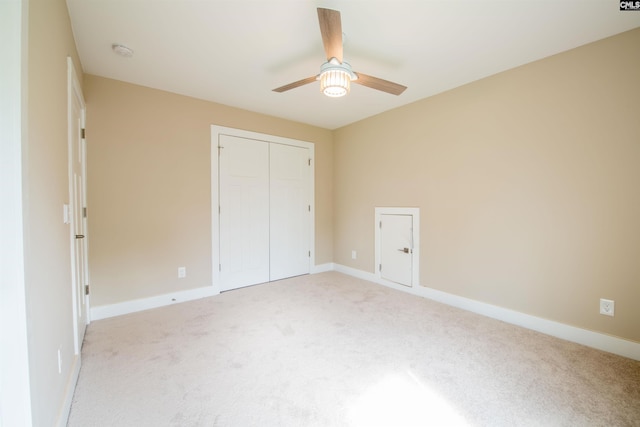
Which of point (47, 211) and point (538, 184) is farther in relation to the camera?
point (538, 184)

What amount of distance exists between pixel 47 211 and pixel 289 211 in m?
2.93

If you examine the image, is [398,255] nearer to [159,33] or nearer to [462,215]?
[462,215]

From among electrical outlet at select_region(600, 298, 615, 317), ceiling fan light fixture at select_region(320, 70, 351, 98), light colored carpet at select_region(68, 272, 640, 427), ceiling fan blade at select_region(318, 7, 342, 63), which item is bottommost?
light colored carpet at select_region(68, 272, 640, 427)

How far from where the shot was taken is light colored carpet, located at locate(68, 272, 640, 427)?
1.44 meters

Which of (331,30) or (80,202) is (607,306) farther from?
(80,202)

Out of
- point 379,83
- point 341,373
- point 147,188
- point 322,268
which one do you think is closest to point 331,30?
point 379,83

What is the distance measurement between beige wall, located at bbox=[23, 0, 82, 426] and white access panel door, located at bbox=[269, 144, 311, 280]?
2.39 m

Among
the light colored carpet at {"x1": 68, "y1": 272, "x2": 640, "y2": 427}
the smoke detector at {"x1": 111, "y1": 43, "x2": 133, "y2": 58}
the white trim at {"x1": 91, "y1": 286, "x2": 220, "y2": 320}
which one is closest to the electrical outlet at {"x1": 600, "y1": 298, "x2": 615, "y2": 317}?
the light colored carpet at {"x1": 68, "y1": 272, "x2": 640, "y2": 427}

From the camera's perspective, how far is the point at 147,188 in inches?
115

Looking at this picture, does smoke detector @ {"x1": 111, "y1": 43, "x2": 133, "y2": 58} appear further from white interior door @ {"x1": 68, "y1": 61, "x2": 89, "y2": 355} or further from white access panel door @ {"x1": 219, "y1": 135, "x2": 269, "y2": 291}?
white access panel door @ {"x1": 219, "y1": 135, "x2": 269, "y2": 291}

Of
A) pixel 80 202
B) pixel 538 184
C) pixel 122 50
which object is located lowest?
pixel 80 202

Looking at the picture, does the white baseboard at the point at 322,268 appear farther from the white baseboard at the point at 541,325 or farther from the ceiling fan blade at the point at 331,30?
the ceiling fan blade at the point at 331,30

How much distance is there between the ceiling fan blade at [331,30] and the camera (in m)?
1.48

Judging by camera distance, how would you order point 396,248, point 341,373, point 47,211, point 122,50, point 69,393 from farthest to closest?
1. point 396,248
2. point 122,50
3. point 341,373
4. point 69,393
5. point 47,211
